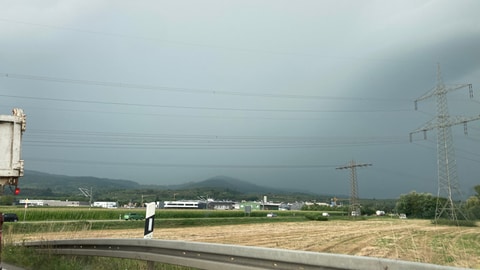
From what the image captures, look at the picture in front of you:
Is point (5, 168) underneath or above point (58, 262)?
above

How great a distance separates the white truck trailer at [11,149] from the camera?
7.71 meters

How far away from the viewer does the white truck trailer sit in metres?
7.71

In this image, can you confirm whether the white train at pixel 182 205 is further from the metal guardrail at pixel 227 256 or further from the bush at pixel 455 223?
the metal guardrail at pixel 227 256

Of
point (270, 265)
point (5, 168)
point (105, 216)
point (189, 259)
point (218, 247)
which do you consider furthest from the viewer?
point (105, 216)

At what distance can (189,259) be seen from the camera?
679 centimetres

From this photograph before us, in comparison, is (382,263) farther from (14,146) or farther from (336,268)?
(14,146)

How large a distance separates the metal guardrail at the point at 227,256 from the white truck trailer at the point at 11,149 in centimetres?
267

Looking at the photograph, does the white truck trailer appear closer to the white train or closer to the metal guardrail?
the metal guardrail

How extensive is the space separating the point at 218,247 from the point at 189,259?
90 cm

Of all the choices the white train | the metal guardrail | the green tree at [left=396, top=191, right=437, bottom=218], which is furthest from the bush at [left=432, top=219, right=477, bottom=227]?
the white train

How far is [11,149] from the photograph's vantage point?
788cm

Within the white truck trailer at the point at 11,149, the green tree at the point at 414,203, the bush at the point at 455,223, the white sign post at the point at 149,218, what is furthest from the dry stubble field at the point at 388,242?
the green tree at the point at 414,203

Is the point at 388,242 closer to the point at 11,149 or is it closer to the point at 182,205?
the point at 11,149

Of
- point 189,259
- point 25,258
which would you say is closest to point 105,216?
point 25,258
